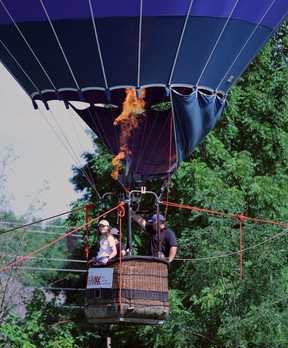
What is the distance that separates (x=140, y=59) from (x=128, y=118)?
0.81 m

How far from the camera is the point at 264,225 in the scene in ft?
66.5

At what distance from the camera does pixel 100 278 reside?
1454 cm

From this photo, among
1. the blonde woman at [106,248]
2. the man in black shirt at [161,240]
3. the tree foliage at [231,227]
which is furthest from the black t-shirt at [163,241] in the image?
the tree foliage at [231,227]

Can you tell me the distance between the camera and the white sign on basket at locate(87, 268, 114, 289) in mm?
14500

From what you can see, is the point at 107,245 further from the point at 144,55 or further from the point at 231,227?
the point at 231,227

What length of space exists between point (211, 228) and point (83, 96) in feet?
17.5

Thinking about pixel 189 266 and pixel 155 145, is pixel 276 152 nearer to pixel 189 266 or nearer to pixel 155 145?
pixel 189 266

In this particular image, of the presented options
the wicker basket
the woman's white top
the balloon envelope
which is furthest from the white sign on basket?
the balloon envelope

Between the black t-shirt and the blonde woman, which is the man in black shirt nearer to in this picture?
the black t-shirt

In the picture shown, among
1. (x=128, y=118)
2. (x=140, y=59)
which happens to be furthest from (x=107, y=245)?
(x=140, y=59)

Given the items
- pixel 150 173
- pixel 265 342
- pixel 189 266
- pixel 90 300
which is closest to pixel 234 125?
pixel 189 266

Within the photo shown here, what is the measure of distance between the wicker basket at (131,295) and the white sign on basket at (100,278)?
3cm

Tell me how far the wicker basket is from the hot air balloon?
1343mm

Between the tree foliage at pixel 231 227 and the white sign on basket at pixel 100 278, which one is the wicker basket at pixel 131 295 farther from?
the tree foliage at pixel 231 227
